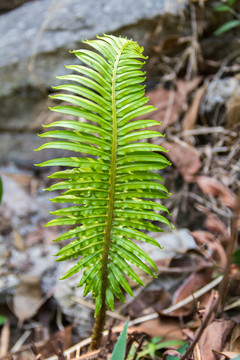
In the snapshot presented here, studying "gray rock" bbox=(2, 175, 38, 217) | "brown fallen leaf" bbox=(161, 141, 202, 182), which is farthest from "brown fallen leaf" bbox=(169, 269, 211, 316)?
"gray rock" bbox=(2, 175, 38, 217)

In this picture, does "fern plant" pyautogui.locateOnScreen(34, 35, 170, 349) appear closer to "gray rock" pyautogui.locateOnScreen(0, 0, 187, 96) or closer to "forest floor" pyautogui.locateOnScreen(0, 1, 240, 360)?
"forest floor" pyautogui.locateOnScreen(0, 1, 240, 360)

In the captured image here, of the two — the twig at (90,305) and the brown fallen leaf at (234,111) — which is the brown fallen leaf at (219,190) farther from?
the twig at (90,305)

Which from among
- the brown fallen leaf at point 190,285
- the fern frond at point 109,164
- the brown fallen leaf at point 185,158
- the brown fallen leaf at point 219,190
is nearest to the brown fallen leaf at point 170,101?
the brown fallen leaf at point 185,158

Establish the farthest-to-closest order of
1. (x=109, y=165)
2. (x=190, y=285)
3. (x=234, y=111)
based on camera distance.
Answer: (x=234, y=111) → (x=190, y=285) → (x=109, y=165)

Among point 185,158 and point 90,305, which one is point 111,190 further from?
point 185,158

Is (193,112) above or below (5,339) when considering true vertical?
above

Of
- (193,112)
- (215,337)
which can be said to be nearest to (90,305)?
(215,337)
